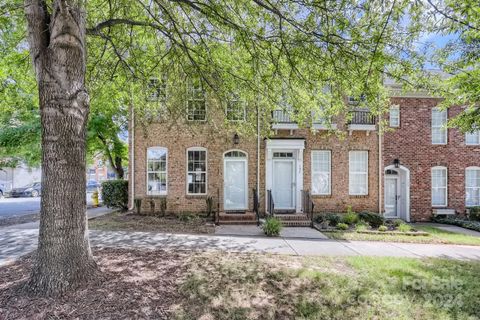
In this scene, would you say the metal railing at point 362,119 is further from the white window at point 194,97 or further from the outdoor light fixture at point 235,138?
the white window at point 194,97

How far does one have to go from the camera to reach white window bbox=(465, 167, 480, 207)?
1427 centimetres

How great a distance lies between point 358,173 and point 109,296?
12029 millimetres

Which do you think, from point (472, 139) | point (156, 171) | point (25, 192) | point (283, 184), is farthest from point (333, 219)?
point (25, 192)

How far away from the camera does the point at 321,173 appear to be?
12977 millimetres

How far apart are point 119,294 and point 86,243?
965 mm

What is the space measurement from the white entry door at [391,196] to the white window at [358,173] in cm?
199

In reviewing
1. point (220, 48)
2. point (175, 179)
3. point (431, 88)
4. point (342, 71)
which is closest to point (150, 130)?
point (175, 179)

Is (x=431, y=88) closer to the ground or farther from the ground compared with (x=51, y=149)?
farther from the ground

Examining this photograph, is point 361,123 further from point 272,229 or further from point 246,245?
point 246,245

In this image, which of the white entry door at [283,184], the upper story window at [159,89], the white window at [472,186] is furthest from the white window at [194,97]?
the white window at [472,186]

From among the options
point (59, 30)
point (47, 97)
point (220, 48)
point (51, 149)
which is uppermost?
point (220, 48)

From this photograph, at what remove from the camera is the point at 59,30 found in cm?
→ 408

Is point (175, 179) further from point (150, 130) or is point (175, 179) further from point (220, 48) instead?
point (220, 48)

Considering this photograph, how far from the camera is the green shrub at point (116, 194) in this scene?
533 inches
